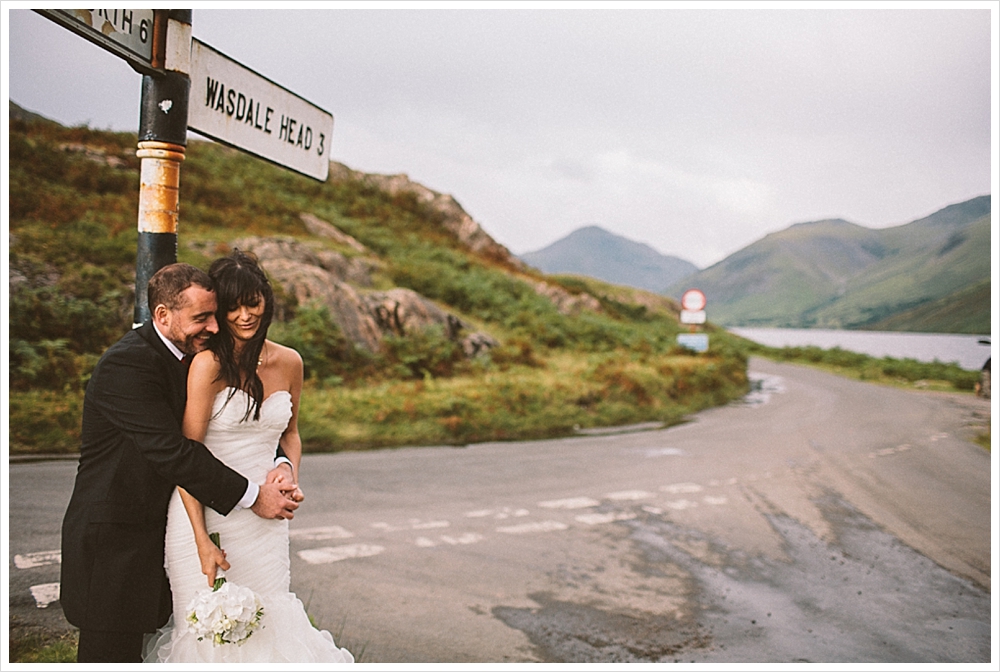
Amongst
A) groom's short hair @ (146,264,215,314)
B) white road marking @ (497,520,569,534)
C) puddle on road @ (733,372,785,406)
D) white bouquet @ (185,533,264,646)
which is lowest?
white road marking @ (497,520,569,534)

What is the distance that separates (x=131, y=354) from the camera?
2.35 meters

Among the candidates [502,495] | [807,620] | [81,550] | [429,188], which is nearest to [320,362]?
[502,495]

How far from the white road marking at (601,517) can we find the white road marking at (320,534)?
2.35m

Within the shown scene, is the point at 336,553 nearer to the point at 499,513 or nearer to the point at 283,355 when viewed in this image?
the point at 499,513

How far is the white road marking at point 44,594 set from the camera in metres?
4.20

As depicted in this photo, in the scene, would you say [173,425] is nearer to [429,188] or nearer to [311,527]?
[311,527]

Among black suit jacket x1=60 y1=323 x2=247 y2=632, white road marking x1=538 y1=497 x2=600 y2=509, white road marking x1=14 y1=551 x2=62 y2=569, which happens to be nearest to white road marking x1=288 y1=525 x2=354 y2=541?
white road marking x1=14 y1=551 x2=62 y2=569

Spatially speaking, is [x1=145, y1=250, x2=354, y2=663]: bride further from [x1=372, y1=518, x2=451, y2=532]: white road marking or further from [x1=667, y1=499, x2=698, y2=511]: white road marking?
[x1=667, y1=499, x2=698, y2=511]: white road marking

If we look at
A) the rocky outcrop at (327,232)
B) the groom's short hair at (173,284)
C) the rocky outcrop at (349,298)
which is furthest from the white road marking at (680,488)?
the rocky outcrop at (327,232)

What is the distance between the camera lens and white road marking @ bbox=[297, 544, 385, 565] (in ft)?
17.8

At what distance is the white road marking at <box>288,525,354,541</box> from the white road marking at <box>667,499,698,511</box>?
3.58 m

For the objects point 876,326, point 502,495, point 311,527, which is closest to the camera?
point 311,527

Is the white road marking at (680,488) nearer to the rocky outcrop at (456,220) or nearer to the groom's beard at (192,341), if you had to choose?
the groom's beard at (192,341)

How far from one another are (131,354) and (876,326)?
9736 cm
